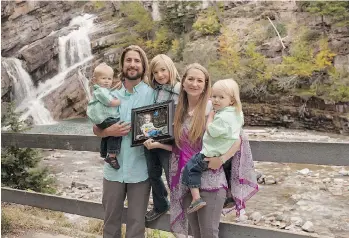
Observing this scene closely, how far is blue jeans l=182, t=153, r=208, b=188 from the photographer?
2.31m

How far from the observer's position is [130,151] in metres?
2.73

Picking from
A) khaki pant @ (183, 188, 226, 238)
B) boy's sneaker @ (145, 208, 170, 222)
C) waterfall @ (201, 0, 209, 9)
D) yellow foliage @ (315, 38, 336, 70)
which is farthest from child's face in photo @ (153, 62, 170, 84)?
waterfall @ (201, 0, 209, 9)

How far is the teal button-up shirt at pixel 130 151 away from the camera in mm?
2715

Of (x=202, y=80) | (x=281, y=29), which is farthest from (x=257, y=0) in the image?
(x=202, y=80)

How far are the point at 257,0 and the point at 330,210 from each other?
22.2m

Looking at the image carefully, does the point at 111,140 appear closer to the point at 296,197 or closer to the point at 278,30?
the point at 296,197

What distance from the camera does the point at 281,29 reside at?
23.8m

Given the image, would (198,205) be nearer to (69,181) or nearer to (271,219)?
(271,219)

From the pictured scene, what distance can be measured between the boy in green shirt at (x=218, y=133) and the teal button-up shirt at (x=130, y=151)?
1.50 ft

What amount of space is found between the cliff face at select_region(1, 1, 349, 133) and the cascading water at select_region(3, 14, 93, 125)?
0.32 meters

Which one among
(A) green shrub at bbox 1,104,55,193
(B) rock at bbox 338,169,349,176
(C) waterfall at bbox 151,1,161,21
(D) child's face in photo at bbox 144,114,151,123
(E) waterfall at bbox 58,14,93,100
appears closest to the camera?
(D) child's face in photo at bbox 144,114,151,123

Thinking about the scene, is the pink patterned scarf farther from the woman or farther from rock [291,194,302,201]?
rock [291,194,302,201]

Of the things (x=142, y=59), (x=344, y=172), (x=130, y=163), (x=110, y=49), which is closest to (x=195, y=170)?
(x=130, y=163)

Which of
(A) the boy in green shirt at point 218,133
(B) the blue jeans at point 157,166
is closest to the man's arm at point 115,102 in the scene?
(B) the blue jeans at point 157,166
